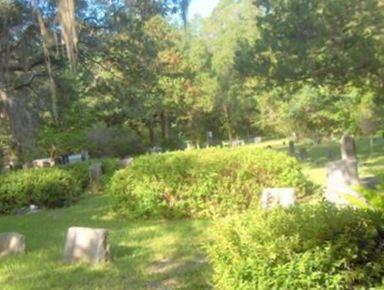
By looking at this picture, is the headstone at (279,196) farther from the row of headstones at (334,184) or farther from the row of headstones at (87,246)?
the row of headstones at (87,246)

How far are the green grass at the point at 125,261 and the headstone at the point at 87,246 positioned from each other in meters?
0.17

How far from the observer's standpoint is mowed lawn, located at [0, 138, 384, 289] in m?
7.10

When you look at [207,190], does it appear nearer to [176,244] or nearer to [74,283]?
[176,244]

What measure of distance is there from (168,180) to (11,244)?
347cm

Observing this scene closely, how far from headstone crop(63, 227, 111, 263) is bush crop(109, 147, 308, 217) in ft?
11.2

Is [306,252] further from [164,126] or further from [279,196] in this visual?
[164,126]

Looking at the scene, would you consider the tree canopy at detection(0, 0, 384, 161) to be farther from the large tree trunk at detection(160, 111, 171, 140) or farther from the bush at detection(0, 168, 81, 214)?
the large tree trunk at detection(160, 111, 171, 140)

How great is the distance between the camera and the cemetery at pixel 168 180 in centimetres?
497

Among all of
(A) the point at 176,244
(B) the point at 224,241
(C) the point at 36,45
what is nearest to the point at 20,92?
(C) the point at 36,45

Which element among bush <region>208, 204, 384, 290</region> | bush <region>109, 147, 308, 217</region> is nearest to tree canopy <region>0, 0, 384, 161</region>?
bush <region>109, 147, 308, 217</region>

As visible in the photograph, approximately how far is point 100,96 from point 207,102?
30053mm

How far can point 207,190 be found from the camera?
11.5 metres

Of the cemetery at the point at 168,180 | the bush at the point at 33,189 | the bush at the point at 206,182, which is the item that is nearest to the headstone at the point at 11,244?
the cemetery at the point at 168,180

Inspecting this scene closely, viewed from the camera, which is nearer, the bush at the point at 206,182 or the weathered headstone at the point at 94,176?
the bush at the point at 206,182
